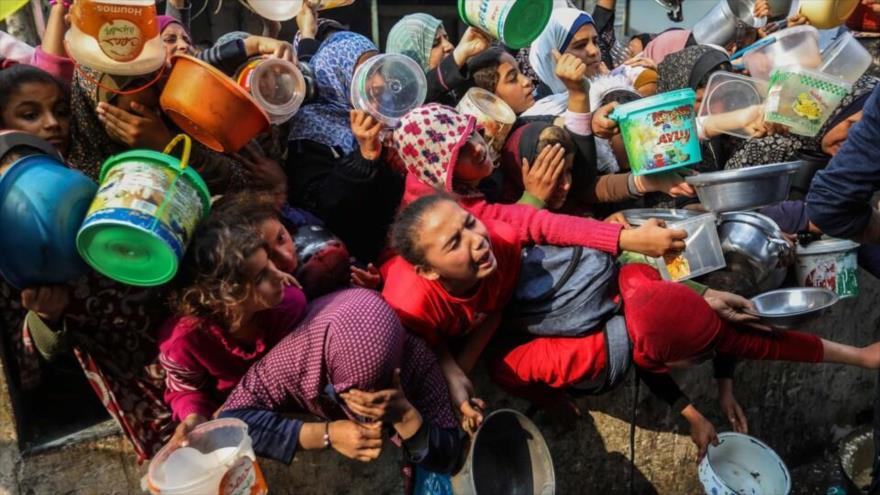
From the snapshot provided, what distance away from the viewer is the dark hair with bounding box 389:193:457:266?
233 centimetres

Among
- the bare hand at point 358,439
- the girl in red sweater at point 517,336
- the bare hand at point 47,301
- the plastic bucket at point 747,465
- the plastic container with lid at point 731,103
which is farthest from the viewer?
the plastic container with lid at point 731,103

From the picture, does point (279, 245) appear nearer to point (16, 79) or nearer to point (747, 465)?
point (16, 79)

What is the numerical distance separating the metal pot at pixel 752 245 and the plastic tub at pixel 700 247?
4.1 inches

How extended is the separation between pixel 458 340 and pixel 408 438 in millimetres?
517

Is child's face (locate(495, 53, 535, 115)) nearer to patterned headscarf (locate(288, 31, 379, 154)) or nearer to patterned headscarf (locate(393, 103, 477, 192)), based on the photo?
patterned headscarf (locate(288, 31, 379, 154))

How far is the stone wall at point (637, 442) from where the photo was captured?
93.3 inches

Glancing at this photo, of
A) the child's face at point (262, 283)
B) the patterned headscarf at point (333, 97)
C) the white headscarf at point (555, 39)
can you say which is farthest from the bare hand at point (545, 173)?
the child's face at point (262, 283)

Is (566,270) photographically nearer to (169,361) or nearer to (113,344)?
(169,361)

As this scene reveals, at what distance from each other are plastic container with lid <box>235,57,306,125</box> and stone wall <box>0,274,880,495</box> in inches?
48.7

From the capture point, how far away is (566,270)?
8.38 feet

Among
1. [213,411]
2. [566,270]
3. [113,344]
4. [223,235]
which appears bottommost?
[213,411]

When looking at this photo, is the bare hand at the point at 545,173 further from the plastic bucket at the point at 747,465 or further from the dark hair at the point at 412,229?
the plastic bucket at the point at 747,465

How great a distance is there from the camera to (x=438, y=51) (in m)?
3.74

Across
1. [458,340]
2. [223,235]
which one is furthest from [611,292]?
[223,235]
